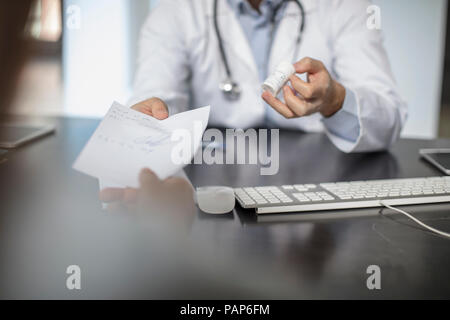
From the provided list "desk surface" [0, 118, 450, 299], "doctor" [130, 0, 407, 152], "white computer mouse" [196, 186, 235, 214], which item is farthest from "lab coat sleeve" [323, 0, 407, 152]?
"white computer mouse" [196, 186, 235, 214]

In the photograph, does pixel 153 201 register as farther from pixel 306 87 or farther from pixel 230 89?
pixel 230 89

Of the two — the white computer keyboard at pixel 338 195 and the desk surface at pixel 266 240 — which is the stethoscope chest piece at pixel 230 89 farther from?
the white computer keyboard at pixel 338 195

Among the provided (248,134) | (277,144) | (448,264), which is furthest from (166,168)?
(248,134)

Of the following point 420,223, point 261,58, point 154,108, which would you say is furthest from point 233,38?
point 420,223

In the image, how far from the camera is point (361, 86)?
40.0 inches

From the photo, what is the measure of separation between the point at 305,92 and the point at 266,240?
28 cm

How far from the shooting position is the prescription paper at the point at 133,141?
0.49 m

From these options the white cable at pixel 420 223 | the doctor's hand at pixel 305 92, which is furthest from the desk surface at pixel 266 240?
the doctor's hand at pixel 305 92

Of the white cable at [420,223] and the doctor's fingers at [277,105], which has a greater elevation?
the doctor's fingers at [277,105]

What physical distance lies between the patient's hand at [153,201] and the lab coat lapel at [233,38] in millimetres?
621

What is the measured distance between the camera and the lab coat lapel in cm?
111

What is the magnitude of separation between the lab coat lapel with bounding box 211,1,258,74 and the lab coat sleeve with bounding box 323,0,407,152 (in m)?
0.21

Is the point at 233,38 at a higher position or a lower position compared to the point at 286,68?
higher
